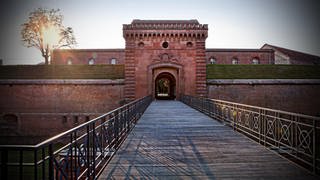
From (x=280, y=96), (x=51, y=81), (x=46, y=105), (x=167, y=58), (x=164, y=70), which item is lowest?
(x=46, y=105)

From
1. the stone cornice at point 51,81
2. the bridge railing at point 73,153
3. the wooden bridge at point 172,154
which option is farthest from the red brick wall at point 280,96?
the bridge railing at point 73,153

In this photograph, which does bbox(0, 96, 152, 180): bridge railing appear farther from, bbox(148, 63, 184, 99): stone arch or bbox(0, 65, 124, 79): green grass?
bbox(0, 65, 124, 79): green grass

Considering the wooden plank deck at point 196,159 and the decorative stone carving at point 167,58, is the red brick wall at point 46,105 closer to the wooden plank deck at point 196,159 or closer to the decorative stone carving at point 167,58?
A: the decorative stone carving at point 167,58

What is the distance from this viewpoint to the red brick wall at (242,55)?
3722 cm

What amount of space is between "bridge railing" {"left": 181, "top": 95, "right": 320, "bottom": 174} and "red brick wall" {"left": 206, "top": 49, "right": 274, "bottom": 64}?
21394mm

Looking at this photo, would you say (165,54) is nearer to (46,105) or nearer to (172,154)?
(46,105)

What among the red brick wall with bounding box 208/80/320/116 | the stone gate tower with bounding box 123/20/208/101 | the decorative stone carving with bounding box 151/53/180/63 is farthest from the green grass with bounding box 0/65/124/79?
the red brick wall with bounding box 208/80/320/116

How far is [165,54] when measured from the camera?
77.7 ft

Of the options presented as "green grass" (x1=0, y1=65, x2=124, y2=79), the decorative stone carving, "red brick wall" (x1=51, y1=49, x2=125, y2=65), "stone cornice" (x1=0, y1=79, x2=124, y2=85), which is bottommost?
"stone cornice" (x1=0, y1=79, x2=124, y2=85)

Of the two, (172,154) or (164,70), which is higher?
(164,70)

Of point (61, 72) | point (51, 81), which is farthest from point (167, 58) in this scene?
point (51, 81)

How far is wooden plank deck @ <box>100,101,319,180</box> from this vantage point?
14.5 ft

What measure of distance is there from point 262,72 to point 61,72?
19.7m

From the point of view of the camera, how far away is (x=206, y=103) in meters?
14.1
